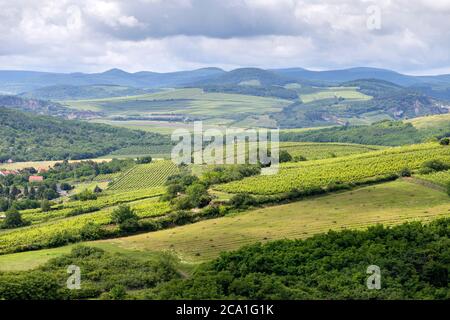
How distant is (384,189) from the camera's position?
98.3 metres

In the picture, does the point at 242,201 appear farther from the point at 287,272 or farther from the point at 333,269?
the point at 333,269

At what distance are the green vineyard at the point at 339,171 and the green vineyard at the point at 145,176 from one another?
4197cm

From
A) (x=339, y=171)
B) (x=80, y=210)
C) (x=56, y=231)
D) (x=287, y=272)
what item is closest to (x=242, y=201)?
(x=339, y=171)

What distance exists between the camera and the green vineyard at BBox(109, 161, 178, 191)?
15912 centimetres

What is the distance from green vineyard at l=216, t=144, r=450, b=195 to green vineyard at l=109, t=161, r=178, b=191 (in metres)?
42.0

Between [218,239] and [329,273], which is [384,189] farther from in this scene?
[329,273]

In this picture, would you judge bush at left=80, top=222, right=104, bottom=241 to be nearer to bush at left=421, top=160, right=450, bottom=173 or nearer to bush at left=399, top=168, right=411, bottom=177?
bush at left=399, top=168, right=411, bottom=177

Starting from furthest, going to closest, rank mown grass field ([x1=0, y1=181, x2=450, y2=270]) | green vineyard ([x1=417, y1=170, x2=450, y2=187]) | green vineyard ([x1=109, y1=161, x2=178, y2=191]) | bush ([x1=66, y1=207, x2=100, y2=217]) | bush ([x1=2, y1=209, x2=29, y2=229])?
green vineyard ([x1=109, y1=161, x2=178, y2=191]) → bush ([x1=66, y1=207, x2=100, y2=217]) → bush ([x1=2, y1=209, x2=29, y2=229]) → green vineyard ([x1=417, y1=170, x2=450, y2=187]) → mown grass field ([x1=0, y1=181, x2=450, y2=270])

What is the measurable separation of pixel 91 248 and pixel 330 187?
40.1 meters

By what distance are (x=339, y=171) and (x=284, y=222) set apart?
105 feet

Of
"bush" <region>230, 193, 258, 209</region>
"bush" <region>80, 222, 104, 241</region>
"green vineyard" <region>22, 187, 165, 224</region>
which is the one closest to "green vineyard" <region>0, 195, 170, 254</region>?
"bush" <region>80, 222, 104, 241</region>
